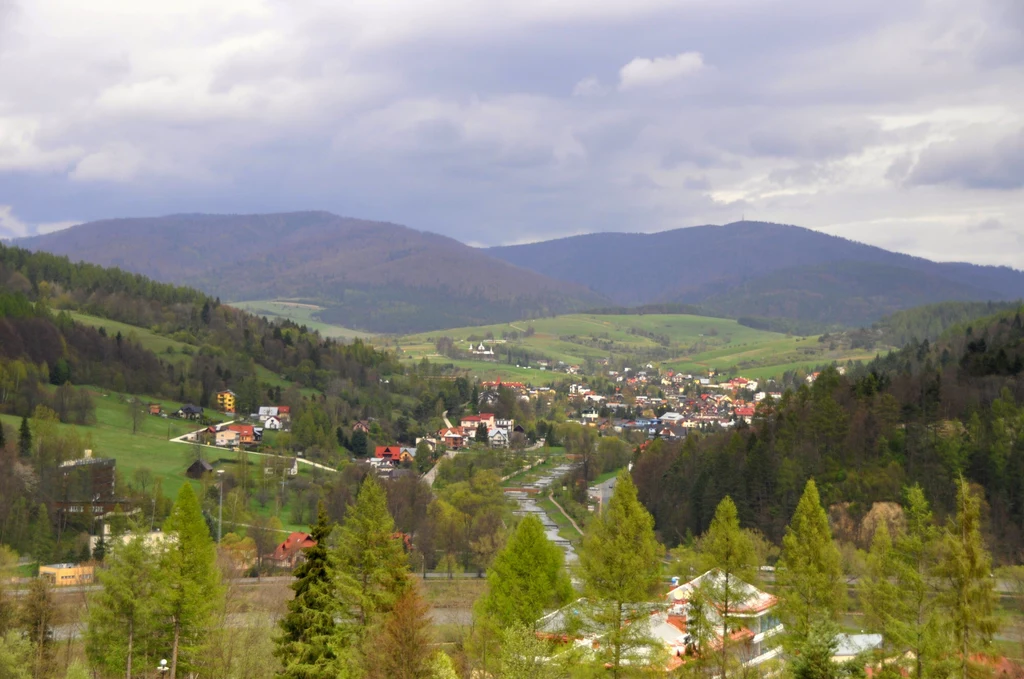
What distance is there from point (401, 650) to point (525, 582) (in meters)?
8.21

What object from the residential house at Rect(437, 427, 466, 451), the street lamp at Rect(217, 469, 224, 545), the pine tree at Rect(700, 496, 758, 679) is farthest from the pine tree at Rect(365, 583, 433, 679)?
the residential house at Rect(437, 427, 466, 451)

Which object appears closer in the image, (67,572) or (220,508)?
(67,572)

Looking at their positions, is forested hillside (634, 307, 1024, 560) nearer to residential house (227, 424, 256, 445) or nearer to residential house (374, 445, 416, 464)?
residential house (374, 445, 416, 464)

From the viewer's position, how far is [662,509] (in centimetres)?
8656

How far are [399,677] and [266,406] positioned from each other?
11085 centimetres

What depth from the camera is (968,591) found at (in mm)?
28297

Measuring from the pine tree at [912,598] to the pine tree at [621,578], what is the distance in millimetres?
7189

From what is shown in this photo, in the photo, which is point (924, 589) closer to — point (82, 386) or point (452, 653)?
point (452, 653)

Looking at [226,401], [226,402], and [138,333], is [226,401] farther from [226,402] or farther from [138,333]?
[138,333]

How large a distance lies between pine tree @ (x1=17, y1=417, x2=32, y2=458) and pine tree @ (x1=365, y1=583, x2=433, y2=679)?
66548mm

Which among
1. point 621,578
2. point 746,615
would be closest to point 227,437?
point 746,615

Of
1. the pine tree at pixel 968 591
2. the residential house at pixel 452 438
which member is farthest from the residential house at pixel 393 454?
the pine tree at pixel 968 591

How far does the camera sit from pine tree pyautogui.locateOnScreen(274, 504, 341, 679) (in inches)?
1294

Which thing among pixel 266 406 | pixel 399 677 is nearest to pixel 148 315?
pixel 266 406
